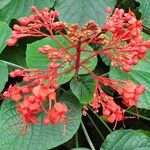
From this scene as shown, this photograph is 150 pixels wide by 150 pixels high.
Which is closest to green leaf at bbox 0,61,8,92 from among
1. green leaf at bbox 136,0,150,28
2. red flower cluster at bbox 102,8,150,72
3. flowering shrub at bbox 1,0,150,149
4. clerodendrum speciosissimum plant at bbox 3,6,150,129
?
flowering shrub at bbox 1,0,150,149

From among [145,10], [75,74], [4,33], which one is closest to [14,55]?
[4,33]

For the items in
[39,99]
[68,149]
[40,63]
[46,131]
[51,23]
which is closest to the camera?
[39,99]

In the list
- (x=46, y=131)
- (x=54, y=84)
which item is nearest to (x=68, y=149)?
(x=46, y=131)

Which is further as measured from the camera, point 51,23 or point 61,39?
point 61,39

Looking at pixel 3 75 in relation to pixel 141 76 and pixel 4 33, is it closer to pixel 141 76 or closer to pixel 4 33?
pixel 4 33

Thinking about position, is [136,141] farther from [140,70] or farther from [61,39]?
[61,39]

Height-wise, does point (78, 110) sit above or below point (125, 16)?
below

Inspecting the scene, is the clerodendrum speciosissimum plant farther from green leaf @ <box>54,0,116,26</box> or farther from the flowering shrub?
green leaf @ <box>54,0,116,26</box>

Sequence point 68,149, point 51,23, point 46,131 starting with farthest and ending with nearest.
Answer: point 68,149, point 46,131, point 51,23

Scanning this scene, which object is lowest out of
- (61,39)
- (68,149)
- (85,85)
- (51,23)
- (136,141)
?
(68,149)
